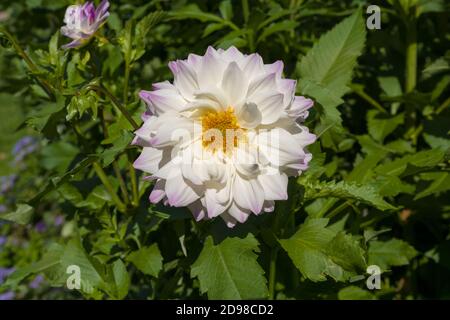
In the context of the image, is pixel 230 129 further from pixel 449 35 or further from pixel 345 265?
pixel 449 35

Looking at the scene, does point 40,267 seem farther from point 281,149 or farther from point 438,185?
point 438,185

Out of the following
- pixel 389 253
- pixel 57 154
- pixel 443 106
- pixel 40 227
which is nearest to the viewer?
pixel 389 253

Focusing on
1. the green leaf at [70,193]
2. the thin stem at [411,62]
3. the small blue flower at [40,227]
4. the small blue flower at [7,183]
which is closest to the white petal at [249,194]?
the green leaf at [70,193]

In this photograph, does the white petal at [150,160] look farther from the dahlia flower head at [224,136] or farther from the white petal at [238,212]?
the white petal at [238,212]

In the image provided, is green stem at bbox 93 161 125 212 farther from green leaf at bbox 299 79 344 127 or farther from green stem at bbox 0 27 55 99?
green leaf at bbox 299 79 344 127

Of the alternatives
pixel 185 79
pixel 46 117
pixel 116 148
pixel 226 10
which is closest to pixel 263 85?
pixel 185 79
